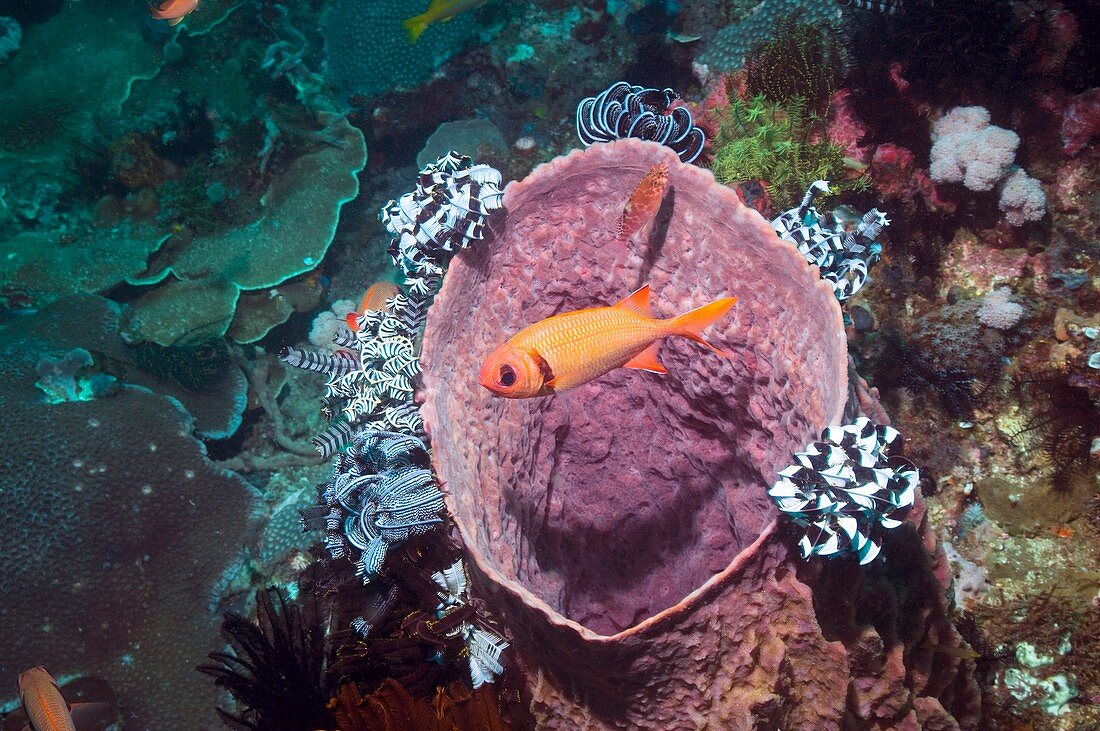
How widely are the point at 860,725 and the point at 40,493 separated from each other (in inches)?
249

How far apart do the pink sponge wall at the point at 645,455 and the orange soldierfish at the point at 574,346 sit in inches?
25.3

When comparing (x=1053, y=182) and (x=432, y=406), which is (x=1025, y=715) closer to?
(x=1053, y=182)

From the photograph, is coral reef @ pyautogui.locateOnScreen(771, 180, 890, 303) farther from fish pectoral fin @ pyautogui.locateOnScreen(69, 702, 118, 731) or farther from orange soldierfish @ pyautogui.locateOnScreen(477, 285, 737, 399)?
fish pectoral fin @ pyautogui.locateOnScreen(69, 702, 118, 731)

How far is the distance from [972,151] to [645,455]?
309cm

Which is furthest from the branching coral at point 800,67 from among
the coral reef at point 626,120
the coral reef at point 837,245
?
the coral reef at point 837,245

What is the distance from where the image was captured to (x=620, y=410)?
388cm

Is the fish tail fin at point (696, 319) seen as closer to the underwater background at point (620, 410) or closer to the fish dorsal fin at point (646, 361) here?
the underwater background at point (620, 410)

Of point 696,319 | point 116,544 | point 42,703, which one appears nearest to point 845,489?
point 696,319

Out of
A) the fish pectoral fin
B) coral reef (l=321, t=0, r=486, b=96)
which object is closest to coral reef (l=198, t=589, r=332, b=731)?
the fish pectoral fin

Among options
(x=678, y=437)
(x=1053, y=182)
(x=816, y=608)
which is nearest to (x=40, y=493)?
(x=678, y=437)

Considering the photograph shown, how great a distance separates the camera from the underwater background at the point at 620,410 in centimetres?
214

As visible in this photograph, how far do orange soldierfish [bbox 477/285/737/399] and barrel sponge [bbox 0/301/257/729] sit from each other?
4.73 m

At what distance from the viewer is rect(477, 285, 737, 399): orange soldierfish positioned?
5.90 feet

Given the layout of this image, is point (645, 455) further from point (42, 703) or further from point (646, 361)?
point (42, 703)
